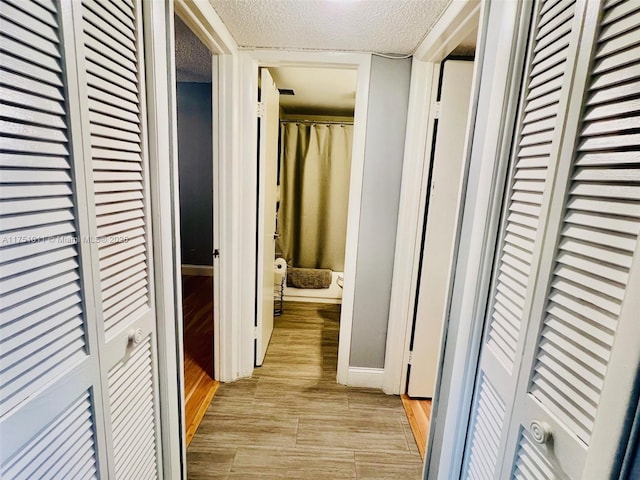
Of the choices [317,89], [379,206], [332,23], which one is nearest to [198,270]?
[317,89]

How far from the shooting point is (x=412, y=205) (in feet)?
6.27

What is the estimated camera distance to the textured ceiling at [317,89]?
254cm

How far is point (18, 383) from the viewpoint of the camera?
0.59 m

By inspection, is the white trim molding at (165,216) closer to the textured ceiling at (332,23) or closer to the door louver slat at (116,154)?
the door louver slat at (116,154)

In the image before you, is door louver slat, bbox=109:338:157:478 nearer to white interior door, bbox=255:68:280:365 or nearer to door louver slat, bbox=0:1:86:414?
door louver slat, bbox=0:1:86:414

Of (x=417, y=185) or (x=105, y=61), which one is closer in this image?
(x=105, y=61)

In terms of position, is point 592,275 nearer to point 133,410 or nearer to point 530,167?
point 530,167

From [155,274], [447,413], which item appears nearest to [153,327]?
[155,274]

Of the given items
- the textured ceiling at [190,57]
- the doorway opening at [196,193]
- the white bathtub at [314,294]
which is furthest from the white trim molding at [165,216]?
the white bathtub at [314,294]

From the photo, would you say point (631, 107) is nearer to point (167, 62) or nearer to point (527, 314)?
point (527, 314)

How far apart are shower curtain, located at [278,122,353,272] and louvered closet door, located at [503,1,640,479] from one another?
3322 millimetres

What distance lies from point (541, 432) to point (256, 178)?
1.84m

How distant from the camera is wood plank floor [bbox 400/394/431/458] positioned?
5.79 ft

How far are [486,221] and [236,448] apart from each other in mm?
1658
